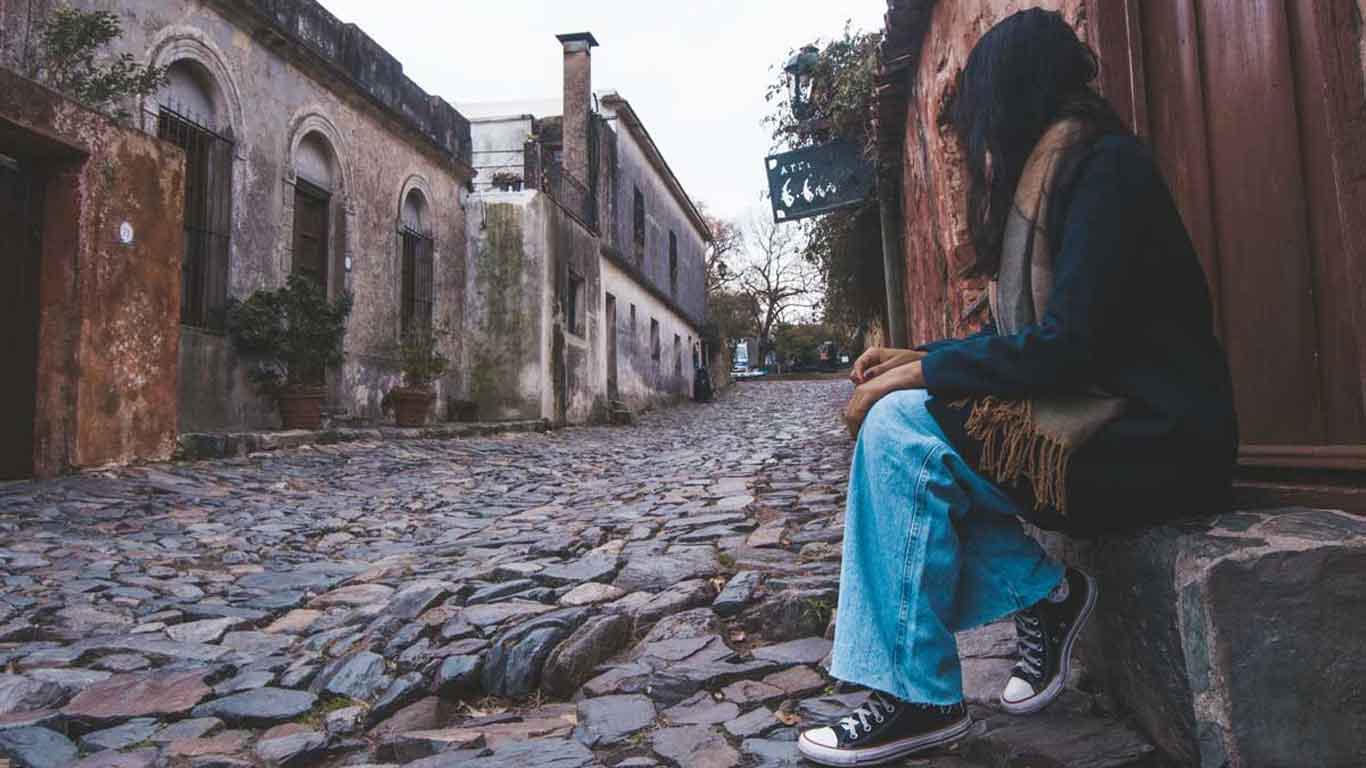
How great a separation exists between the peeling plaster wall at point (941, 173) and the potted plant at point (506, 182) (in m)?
13.3

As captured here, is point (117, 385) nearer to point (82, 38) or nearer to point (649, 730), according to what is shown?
point (82, 38)

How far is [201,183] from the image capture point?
27.8 ft

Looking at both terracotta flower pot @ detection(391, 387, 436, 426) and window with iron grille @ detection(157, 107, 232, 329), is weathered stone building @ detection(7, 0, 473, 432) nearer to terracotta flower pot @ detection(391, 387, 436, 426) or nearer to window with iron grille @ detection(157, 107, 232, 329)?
window with iron grille @ detection(157, 107, 232, 329)

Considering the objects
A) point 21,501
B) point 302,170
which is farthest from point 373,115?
point 21,501

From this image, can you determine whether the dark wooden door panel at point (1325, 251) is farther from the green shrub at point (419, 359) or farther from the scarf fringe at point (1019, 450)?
the green shrub at point (419, 359)

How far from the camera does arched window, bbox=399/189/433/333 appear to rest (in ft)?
40.4

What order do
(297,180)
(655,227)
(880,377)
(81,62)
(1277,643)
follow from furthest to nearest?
(655,227)
(297,180)
(81,62)
(880,377)
(1277,643)

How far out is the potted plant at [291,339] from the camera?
8523 millimetres

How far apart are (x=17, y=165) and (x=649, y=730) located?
6.31 m

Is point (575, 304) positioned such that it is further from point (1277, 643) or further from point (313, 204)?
point (1277, 643)

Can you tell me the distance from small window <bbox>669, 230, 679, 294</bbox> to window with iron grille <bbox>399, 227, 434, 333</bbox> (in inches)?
564

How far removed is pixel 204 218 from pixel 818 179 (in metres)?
5.99


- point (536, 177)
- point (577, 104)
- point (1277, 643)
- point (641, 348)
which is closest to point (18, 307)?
point (1277, 643)

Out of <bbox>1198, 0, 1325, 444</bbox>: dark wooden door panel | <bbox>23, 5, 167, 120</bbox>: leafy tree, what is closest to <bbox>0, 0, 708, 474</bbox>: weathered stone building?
<bbox>23, 5, 167, 120</bbox>: leafy tree
